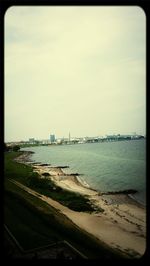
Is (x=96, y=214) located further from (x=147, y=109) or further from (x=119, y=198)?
(x=147, y=109)

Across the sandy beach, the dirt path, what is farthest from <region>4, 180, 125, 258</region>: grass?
the dirt path

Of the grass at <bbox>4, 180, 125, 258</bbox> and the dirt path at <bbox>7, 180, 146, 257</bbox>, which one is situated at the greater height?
the grass at <bbox>4, 180, 125, 258</bbox>

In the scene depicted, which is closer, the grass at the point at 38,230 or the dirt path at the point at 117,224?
the grass at the point at 38,230

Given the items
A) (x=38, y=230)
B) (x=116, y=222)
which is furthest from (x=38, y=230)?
(x=116, y=222)

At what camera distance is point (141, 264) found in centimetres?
199

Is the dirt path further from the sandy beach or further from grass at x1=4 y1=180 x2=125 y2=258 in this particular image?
grass at x1=4 y1=180 x2=125 y2=258

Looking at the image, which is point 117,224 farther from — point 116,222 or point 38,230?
point 38,230

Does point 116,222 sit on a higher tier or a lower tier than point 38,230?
lower

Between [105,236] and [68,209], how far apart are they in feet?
10.4

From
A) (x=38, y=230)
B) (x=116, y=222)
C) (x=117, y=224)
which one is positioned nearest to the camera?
(x=38, y=230)

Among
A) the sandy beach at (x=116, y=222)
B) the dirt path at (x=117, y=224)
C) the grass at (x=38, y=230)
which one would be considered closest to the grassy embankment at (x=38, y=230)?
the grass at (x=38, y=230)

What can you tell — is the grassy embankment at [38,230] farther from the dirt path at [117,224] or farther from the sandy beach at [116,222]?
the dirt path at [117,224]

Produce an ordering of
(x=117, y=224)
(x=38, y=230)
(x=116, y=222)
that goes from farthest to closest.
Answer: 1. (x=116, y=222)
2. (x=117, y=224)
3. (x=38, y=230)

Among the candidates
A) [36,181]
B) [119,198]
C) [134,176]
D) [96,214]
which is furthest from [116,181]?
[96,214]
